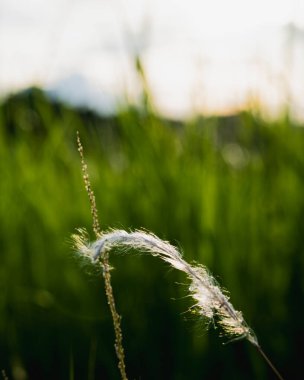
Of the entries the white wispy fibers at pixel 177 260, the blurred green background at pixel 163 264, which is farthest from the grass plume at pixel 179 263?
the blurred green background at pixel 163 264

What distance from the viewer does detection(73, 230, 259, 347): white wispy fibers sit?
1.60 ft

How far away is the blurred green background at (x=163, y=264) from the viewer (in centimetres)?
151

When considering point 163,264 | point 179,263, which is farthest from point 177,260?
point 163,264

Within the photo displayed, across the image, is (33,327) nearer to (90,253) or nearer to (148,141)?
(148,141)

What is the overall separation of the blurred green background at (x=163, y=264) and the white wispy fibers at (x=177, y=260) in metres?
0.86

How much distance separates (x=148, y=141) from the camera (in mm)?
1599

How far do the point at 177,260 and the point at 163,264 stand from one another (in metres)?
1.09

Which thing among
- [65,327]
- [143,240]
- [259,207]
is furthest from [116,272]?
[143,240]

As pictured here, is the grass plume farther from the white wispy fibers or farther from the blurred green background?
the blurred green background

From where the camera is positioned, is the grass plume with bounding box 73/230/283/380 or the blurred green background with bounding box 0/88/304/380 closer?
the grass plume with bounding box 73/230/283/380

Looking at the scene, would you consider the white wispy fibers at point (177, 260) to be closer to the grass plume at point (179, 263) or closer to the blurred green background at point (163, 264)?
the grass plume at point (179, 263)

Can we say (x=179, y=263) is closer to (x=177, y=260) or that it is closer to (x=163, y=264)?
(x=177, y=260)

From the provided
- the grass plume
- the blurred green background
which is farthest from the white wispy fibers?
the blurred green background

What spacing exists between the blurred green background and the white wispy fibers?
0.86 m
